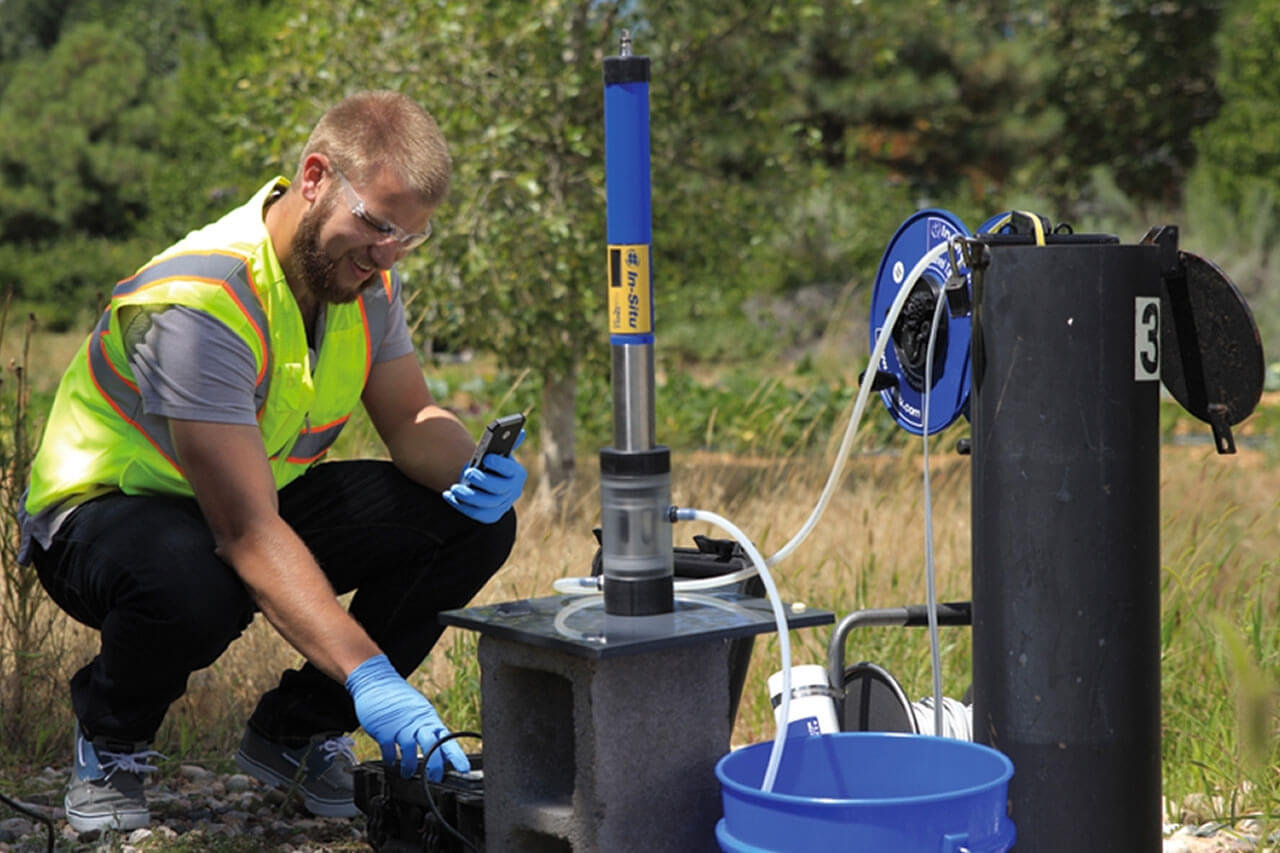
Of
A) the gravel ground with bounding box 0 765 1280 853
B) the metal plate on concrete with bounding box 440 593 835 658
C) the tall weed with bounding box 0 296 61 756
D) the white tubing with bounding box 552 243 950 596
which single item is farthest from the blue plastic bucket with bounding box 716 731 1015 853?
the tall weed with bounding box 0 296 61 756

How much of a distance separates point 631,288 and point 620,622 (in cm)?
46

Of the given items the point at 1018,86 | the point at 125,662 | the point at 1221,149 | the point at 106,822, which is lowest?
the point at 106,822

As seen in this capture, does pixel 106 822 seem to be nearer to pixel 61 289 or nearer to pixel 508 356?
pixel 508 356

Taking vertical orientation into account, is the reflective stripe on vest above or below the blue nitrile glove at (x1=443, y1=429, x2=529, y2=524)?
above

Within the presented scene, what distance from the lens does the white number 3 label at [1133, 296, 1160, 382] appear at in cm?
200

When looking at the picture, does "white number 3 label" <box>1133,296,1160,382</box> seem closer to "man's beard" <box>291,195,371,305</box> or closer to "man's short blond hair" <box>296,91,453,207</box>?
"man's short blond hair" <box>296,91,453,207</box>

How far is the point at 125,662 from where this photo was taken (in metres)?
2.57

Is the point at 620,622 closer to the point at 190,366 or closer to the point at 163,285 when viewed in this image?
the point at 190,366

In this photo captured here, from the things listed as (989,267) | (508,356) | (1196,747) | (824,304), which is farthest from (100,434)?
(824,304)

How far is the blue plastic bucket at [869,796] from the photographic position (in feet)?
5.60

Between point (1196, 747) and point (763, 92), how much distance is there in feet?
13.8

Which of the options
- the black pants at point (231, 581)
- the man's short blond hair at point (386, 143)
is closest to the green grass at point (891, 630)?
the black pants at point (231, 581)

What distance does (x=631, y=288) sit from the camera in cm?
197

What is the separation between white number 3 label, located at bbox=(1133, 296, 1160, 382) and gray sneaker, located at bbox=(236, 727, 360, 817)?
1687 mm
